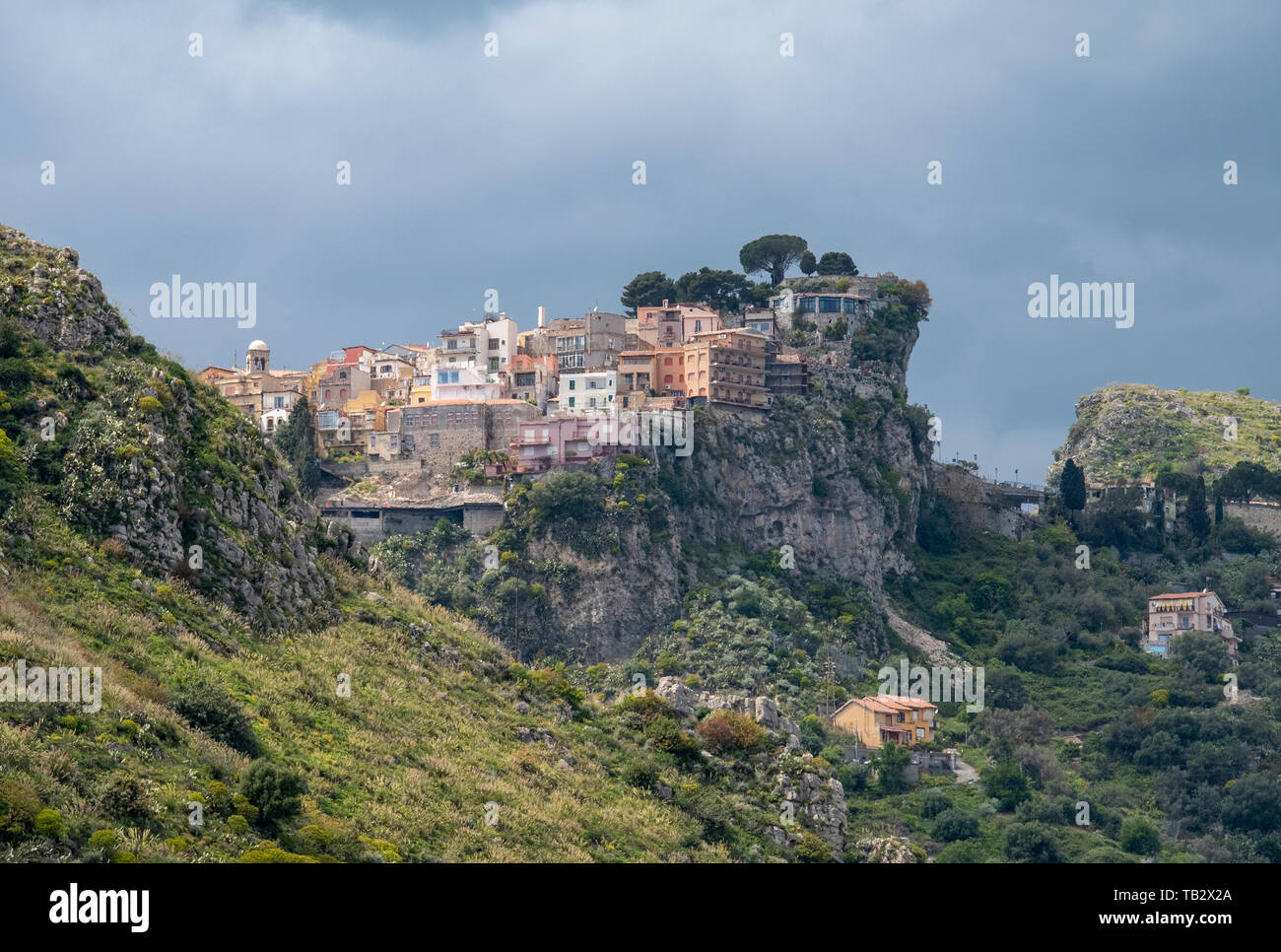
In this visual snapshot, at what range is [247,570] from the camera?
50344 millimetres

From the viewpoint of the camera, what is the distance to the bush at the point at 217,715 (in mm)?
41125

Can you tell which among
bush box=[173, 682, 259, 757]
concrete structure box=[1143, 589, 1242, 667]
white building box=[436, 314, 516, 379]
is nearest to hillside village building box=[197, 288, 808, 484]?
white building box=[436, 314, 516, 379]

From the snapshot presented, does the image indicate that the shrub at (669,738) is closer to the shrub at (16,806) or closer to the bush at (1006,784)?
the shrub at (16,806)

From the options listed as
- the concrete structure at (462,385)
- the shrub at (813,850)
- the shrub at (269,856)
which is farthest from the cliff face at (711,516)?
the shrub at (269,856)

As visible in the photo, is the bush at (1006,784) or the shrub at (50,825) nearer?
the shrub at (50,825)

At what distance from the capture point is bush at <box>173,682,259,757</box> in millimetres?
41125

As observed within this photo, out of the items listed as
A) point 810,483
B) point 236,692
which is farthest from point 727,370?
point 236,692

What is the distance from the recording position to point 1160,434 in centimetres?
16862

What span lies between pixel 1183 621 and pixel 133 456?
91.0 m

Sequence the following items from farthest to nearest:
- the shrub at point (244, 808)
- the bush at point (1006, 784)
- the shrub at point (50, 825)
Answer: the bush at point (1006, 784), the shrub at point (244, 808), the shrub at point (50, 825)

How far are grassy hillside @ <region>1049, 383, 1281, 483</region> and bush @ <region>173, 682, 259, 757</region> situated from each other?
12002 centimetres

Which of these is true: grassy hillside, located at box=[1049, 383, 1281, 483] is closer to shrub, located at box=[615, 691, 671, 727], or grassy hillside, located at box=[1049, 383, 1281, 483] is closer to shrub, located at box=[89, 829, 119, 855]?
shrub, located at box=[615, 691, 671, 727]

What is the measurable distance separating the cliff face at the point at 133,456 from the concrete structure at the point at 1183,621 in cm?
8196
